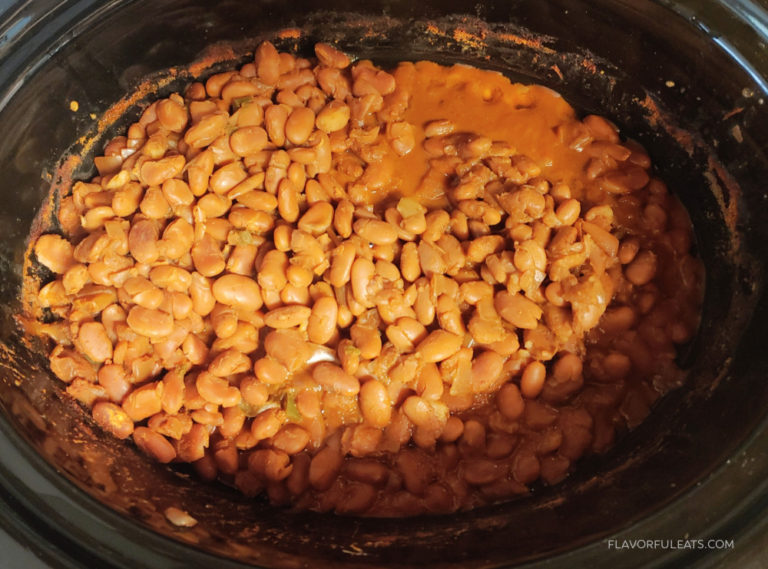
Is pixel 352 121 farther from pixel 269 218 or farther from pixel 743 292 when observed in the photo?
pixel 743 292

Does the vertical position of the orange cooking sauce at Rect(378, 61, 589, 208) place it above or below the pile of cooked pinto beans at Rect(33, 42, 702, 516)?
above

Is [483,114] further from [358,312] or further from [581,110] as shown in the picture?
[358,312]

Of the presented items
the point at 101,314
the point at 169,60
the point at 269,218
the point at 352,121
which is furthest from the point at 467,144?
the point at 101,314

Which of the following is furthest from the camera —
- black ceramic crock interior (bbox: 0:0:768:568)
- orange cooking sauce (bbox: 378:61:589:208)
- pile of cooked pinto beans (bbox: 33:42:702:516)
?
orange cooking sauce (bbox: 378:61:589:208)

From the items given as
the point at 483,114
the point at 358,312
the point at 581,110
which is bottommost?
the point at 358,312

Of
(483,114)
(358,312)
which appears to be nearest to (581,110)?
(483,114)
